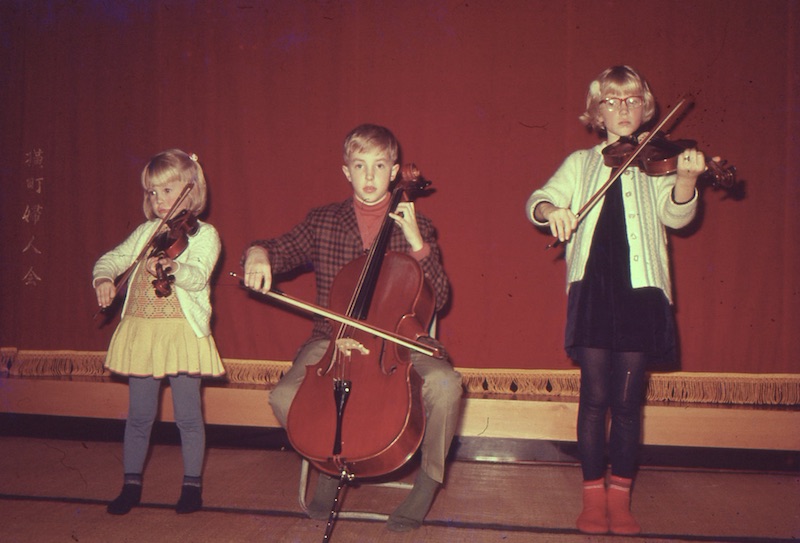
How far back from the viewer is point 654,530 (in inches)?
66.4

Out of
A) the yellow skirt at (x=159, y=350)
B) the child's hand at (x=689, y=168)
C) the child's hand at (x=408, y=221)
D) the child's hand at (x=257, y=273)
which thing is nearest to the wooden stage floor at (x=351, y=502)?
the yellow skirt at (x=159, y=350)

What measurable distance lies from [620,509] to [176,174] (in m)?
1.53

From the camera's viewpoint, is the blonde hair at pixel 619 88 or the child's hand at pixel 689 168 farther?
the blonde hair at pixel 619 88

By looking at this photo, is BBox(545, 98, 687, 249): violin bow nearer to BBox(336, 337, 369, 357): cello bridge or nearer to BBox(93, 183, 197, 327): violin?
BBox(336, 337, 369, 357): cello bridge

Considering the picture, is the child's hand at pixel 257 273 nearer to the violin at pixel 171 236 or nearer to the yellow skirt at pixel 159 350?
the violin at pixel 171 236

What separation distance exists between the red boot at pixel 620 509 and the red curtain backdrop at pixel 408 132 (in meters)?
0.80

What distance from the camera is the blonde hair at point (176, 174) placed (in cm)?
184

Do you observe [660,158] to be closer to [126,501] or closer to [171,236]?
[171,236]

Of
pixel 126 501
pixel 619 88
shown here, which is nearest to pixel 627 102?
pixel 619 88

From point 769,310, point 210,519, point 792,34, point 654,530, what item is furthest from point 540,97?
point 210,519

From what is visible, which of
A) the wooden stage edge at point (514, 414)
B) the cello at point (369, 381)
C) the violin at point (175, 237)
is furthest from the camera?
the wooden stage edge at point (514, 414)

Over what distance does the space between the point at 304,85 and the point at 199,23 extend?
53 centimetres

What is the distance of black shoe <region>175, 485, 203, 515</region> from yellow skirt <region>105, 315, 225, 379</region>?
323 mm

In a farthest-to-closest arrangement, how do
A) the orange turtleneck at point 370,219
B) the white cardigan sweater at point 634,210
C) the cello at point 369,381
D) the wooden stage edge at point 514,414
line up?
the wooden stage edge at point 514,414 → the orange turtleneck at point 370,219 → the white cardigan sweater at point 634,210 → the cello at point 369,381
